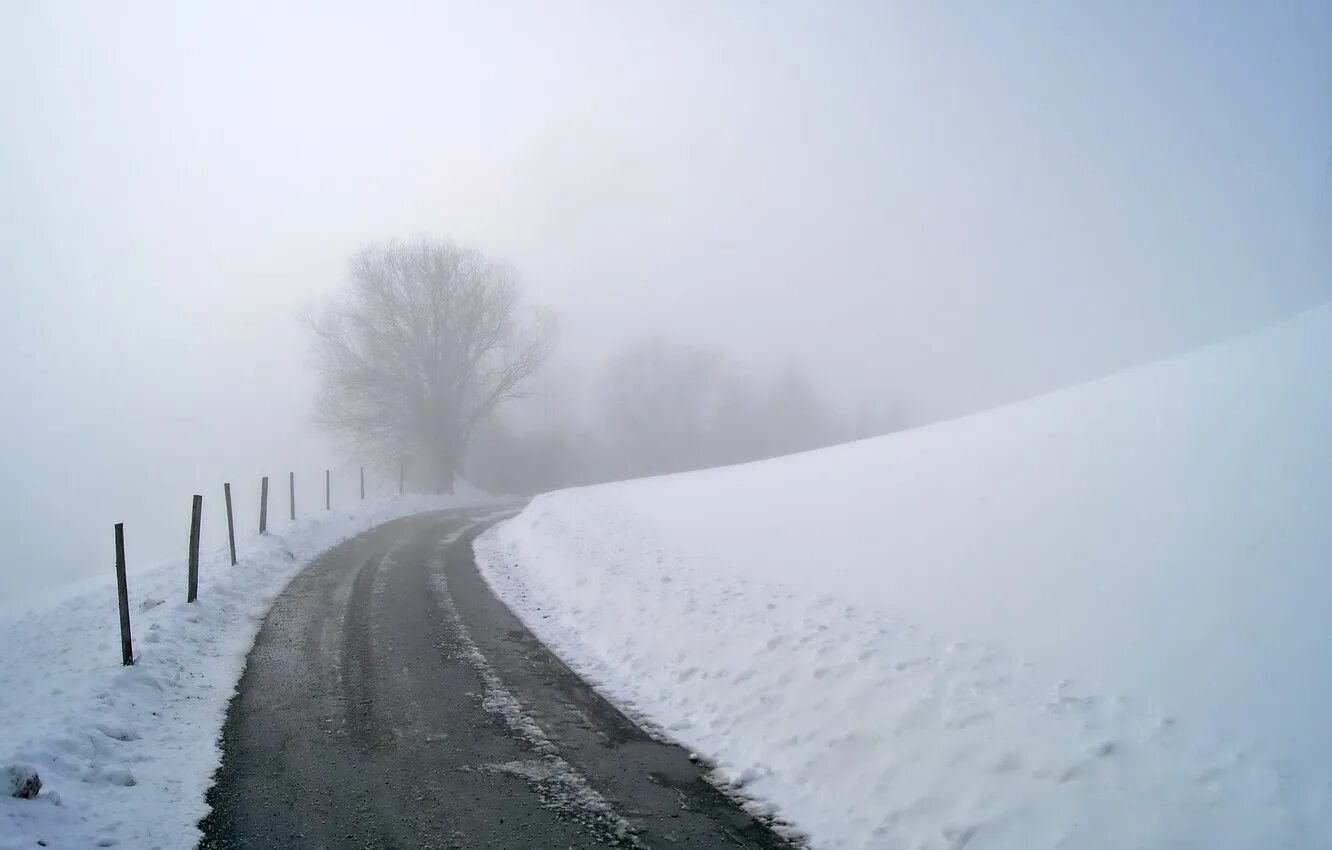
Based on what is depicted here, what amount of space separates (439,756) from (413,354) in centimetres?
3527

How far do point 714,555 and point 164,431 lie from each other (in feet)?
245

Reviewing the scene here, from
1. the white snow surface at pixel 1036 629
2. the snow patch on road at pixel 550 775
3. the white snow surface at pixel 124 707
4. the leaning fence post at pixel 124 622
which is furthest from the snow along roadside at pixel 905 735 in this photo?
the leaning fence post at pixel 124 622

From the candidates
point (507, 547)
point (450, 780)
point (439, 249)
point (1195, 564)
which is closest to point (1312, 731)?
point (1195, 564)

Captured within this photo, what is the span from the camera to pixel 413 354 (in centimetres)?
3775

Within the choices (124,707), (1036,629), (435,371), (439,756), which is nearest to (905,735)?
(1036,629)

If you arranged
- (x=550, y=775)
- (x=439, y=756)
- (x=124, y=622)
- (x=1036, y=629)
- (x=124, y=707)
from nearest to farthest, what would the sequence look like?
(x=550, y=775) < (x=439, y=756) < (x=124, y=707) < (x=1036, y=629) < (x=124, y=622)

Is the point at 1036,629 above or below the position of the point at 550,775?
above

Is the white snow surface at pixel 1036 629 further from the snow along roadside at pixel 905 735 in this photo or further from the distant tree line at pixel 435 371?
the distant tree line at pixel 435 371

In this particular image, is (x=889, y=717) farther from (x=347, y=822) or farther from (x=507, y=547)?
(x=507, y=547)

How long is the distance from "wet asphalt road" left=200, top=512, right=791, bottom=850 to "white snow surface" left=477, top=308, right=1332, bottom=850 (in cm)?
56

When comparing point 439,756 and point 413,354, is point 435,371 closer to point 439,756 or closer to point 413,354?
point 413,354

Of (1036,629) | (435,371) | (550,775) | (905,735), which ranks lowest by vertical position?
Answer: (550,775)

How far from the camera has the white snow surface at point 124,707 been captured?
4.40 m

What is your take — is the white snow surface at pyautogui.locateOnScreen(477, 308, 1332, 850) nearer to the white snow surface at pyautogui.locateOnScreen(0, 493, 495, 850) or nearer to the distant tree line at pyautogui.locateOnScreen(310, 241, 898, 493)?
the white snow surface at pyautogui.locateOnScreen(0, 493, 495, 850)
